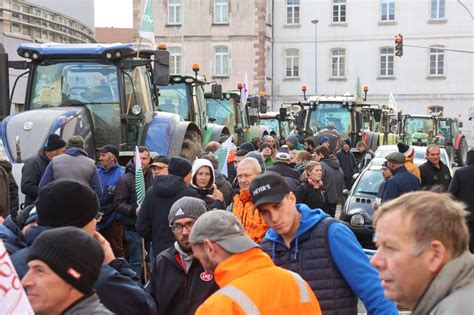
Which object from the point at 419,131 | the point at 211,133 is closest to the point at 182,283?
the point at 211,133

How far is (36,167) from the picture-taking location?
8.62 metres

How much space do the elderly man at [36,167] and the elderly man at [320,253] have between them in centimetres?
478

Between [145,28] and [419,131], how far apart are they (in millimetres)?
25652

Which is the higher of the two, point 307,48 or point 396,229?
point 307,48

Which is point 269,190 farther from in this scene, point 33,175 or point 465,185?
point 465,185

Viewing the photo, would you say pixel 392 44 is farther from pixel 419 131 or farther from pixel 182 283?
pixel 182 283

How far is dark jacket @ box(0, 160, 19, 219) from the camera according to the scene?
7.68 metres

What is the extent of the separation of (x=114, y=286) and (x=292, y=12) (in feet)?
166

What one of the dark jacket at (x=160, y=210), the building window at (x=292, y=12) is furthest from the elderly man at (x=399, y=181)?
the building window at (x=292, y=12)

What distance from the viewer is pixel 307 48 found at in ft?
173

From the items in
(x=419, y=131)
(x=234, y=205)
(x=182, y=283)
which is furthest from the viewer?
(x=419, y=131)

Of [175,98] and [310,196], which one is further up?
[175,98]

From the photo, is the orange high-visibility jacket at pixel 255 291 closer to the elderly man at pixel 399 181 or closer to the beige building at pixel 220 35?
the elderly man at pixel 399 181

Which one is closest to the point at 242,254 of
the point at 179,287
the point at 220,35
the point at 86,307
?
the point at 86,307
